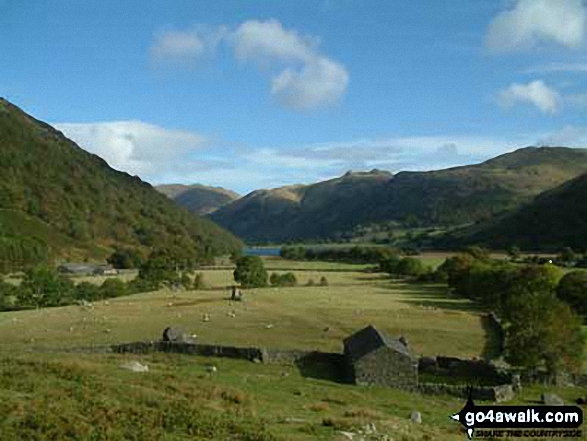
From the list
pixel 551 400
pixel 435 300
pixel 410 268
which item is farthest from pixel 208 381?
pixel 410 268

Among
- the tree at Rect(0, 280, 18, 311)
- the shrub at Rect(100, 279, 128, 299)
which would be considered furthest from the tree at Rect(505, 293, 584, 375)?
the shrub at Rect(100, 279, 128, 299)

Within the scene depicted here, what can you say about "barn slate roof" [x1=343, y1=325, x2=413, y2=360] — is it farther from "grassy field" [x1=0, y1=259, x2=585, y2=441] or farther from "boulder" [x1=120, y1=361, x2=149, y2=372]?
"boulder" [x1=120, y1=361, x2=149, y2=372]

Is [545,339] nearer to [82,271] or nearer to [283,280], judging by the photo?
[283,280]

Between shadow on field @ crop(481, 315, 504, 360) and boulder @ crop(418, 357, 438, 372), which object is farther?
shadow on field @ crop(481, 315, 504, 360)

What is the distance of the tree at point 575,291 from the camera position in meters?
98.9

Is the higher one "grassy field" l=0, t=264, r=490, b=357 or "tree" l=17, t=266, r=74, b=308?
"tree" l=17, t=266, r=74, b=308

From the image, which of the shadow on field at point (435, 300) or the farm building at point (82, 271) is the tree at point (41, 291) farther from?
the shadow on field at point (435, 300)

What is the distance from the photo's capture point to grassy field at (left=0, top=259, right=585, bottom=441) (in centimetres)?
2270

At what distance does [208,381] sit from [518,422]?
1631cm

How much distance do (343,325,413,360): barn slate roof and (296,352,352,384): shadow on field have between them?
4.13ft

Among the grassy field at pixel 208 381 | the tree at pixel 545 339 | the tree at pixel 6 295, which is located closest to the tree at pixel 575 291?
the grassy field at pixel 208 381

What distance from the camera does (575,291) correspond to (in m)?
100

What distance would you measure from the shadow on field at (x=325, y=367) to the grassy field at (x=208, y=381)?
128 cm

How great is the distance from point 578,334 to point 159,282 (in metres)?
115
